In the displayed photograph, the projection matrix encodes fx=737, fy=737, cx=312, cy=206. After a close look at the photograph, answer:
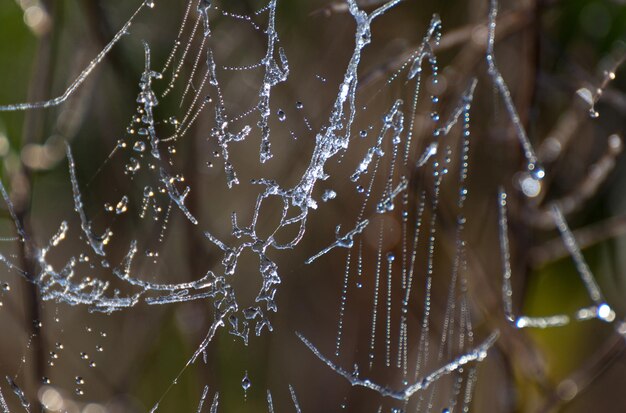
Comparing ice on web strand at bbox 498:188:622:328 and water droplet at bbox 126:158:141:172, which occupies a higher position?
water droplet at bbox 126:158:141:172

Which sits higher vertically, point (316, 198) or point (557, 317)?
point (316, 198)

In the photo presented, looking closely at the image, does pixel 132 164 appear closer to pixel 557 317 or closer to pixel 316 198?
pixel 316 198

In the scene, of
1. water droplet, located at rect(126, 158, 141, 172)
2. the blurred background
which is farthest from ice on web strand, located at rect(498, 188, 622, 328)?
water droplet, located at rect(126, 158, 141, 172)

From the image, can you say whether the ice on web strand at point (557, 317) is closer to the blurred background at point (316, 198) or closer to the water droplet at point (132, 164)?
the blurred background at point (316, 198)

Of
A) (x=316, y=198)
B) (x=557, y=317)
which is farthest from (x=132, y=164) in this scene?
(x=557, y=317)

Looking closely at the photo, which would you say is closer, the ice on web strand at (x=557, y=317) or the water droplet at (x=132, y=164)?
the ice on web strand at (x=557, y=317)

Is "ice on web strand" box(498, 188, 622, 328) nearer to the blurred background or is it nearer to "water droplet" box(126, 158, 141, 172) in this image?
the blurred background

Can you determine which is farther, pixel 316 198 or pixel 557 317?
pixel 316 198

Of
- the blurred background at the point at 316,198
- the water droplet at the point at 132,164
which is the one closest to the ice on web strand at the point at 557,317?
the blurred background at the point at 316,198

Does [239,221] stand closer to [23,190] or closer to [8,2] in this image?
[23,190]
